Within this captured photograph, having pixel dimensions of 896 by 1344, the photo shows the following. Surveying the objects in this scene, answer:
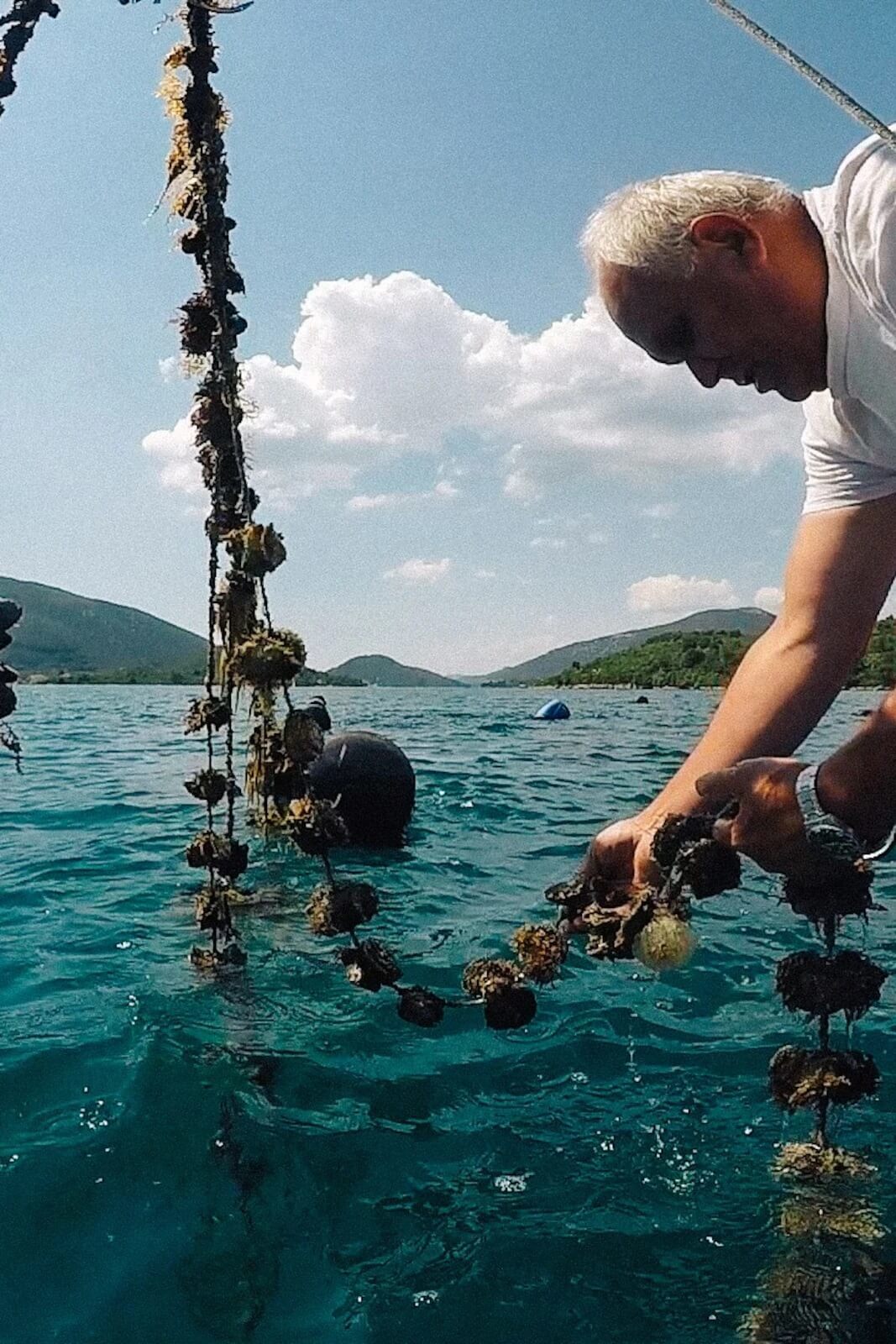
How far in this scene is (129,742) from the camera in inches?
1268

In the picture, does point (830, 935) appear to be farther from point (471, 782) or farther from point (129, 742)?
point (129, 742)

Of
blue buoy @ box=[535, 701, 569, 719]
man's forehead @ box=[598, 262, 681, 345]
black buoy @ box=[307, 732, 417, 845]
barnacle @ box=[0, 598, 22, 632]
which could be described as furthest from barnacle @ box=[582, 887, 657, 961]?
blue buoy @ box=[535, 701, 569, 719]

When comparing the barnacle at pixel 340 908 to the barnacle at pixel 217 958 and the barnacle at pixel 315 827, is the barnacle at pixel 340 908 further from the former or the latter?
the barnacle at pixel 217 958

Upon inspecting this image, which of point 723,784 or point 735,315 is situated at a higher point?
point 735,315

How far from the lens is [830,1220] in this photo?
432 cm

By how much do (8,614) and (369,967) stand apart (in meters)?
2.06

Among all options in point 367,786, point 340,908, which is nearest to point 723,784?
point 340,908

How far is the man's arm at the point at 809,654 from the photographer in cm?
394

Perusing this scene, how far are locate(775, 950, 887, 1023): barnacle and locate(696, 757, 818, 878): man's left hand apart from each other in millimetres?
349

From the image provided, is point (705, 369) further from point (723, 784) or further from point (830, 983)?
point (830, 983)

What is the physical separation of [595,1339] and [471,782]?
1649cm

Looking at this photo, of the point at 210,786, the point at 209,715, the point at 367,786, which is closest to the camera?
the point at 209,715

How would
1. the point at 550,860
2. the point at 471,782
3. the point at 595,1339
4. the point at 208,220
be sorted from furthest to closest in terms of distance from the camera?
the point at 471,782
the point at 550,860
the point at 208,220
the point at 595,1339

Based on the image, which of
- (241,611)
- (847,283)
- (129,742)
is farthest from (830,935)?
(129,742)
